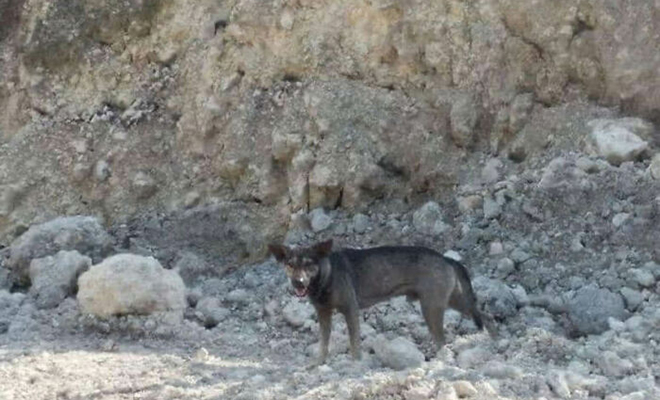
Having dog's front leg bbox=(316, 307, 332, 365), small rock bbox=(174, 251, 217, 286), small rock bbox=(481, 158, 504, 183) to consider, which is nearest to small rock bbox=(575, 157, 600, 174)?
small rock bbox=(481, 158, 504, 183)

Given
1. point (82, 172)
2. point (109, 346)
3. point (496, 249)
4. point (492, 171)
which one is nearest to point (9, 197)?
point (82, 172)

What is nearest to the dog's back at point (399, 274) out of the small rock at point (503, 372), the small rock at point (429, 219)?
the small rock at point (503, 372)

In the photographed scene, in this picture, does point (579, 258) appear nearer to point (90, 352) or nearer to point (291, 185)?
point (291, 185)

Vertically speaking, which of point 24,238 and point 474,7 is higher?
point 474,7

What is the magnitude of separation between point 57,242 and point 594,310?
5.62 m

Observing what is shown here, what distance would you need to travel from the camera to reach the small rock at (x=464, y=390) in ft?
22.3

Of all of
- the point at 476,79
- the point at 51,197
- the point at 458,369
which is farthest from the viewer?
the point at 51,197

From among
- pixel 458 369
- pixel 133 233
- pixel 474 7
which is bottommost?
pixel 458 369

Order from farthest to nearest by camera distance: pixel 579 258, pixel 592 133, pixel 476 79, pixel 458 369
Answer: pixel 476 79 → pixel 592 133 → pixel 579 258 → pixel 458 369

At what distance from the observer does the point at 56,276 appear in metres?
10.6

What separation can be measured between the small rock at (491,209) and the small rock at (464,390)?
4462 mm

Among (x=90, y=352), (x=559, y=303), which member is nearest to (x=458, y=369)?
(x=559, y=303)

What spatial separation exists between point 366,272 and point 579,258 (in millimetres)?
2481

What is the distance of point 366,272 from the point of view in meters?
8.98
